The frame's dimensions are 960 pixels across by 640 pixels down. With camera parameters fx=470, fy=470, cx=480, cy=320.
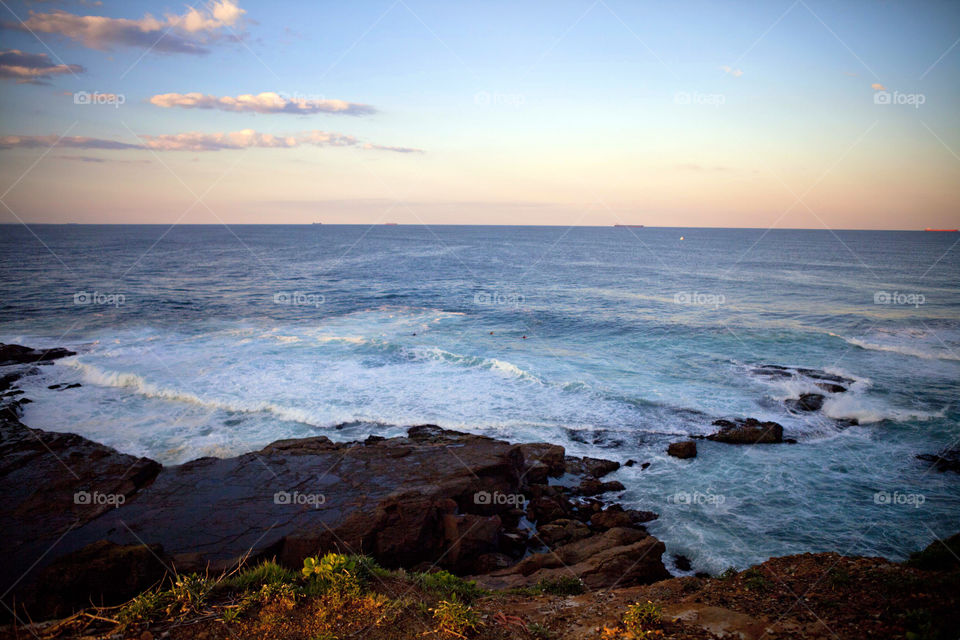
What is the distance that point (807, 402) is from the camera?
1980 cm

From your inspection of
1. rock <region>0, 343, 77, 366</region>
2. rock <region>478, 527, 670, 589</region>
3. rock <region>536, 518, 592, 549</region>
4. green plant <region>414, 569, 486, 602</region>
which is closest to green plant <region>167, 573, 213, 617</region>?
green plant <region>414, 569, 486, 602</region>

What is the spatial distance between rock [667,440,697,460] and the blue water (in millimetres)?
346

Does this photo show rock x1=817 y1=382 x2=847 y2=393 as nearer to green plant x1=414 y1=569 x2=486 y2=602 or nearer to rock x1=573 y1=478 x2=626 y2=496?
rock x1=573 y1=478 x2=626 y2=496

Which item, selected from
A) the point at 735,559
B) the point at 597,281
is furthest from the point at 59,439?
the point at 597,281

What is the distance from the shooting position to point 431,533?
10289mm

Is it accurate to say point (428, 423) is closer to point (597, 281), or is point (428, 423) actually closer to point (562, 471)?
point (562, 471)

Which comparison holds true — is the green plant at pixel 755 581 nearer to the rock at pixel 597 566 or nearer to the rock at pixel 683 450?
the rock at pixel 597 566

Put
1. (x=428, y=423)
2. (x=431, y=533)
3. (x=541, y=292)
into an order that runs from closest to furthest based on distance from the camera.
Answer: (x=431, y=533) < (x=428, y=423) < (x=541, y=292)

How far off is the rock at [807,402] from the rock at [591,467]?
381 inches

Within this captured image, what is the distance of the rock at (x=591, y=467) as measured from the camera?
49.0 feet

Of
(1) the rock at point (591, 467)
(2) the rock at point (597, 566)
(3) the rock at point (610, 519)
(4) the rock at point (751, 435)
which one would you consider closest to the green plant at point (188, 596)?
(2) the rock at point (597, 566)

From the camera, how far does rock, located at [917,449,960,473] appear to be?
15125 mm

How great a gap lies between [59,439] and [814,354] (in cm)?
3338

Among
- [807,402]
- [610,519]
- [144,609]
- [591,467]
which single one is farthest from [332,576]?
[807,402]
